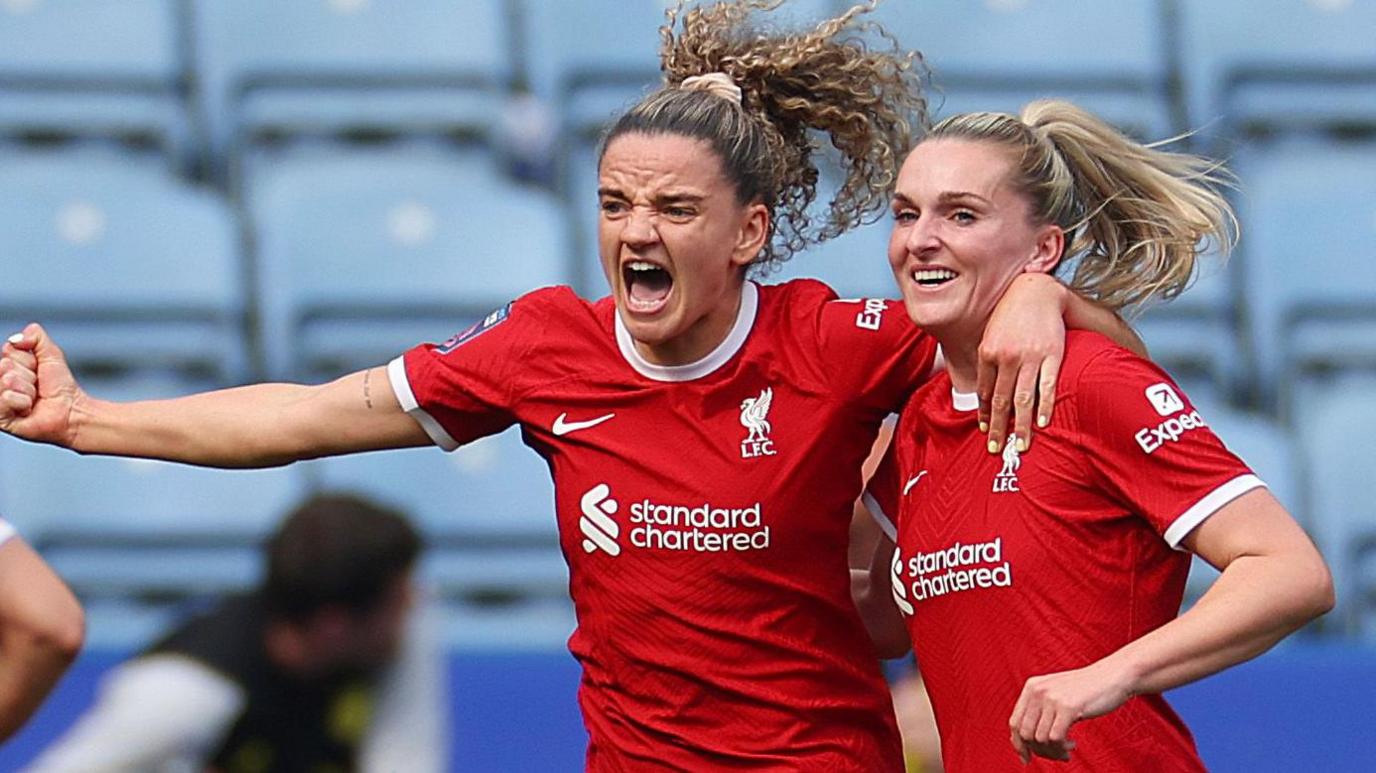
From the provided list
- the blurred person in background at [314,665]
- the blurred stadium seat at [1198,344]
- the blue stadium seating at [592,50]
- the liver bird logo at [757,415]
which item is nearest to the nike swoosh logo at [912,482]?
the liver bird logo at [757,415]

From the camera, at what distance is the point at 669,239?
10.4 feet

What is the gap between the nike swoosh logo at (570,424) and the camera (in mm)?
3262

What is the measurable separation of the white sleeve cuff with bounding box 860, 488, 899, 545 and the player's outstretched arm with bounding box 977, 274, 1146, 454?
313mm

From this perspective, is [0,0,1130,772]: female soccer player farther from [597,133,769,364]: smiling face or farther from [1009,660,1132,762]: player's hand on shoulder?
[1009,660,1132,762]: player's hand on shoulder

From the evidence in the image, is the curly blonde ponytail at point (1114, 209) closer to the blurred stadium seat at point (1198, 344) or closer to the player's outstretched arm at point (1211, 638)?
the player's outstretched arm at point (1211, 638)

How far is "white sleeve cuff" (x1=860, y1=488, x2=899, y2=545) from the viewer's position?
3246 millimetres

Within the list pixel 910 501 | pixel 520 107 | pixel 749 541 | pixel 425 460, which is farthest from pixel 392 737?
pixel 520 107

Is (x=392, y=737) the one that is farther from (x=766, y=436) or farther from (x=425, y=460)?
(x=425, y=460)

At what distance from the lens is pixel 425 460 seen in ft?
17.9

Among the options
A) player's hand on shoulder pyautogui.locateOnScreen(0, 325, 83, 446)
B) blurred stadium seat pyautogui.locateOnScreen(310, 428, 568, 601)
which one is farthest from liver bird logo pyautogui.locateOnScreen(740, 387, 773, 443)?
blurred stadium seat pyautogui.locateOnScreen(310, 428, 568, 601)

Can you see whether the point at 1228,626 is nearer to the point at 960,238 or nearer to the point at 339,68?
the point at 960,238

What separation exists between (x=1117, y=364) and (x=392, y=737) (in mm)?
1277

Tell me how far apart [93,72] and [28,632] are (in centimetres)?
325

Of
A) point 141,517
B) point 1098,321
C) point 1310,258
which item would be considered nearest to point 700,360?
point 1098,321
